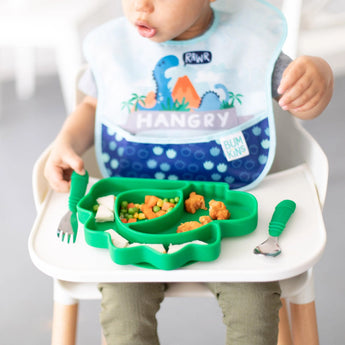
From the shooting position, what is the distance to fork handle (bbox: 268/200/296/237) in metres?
0.82

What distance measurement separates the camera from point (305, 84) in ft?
2.94

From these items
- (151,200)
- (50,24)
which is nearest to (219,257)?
(151,200)

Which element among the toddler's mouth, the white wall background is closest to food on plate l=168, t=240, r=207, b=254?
the toddler's mouth

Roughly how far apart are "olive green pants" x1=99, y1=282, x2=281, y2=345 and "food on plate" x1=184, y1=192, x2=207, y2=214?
114 millimetres

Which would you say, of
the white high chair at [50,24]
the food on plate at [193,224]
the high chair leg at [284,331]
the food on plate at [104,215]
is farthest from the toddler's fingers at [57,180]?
the white high chair at [50,24]

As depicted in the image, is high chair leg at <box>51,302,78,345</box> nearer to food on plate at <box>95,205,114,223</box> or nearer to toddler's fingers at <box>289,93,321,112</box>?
food on plate at <box>95,205,114,223</box>

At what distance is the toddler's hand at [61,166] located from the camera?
93 cm

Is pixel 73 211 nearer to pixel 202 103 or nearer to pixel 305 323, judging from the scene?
pixel 202 103

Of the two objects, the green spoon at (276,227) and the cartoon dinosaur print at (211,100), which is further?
the cartoon dinosaur print at (211,100)

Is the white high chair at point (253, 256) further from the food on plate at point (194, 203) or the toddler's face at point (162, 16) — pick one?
the toddler's face at point (162, 16)

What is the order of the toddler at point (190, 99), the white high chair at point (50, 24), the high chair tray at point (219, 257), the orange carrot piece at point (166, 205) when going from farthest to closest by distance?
the white high chair at point (50, 24) → the toddler at point (190, 99) → the orange carrot piece at point (166, 205) → the high chair tray at point (219, 257)

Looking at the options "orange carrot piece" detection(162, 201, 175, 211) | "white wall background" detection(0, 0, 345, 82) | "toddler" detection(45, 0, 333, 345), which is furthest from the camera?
"white wall background" detection(0, 0, 345, 82)

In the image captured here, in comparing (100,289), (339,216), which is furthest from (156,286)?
(339,216)

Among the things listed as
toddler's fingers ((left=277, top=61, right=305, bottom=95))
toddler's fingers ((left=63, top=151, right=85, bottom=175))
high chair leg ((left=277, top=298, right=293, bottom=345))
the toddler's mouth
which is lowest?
high chair leg ((left=277, top=298, right=293, bottom=345))
